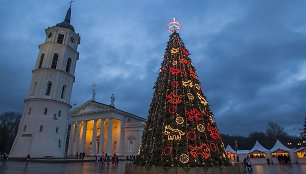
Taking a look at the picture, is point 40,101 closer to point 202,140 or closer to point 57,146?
point 57,146

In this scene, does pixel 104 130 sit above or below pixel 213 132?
above

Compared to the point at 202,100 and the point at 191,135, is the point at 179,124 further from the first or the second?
the point at 202,100

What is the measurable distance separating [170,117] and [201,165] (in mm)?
3162

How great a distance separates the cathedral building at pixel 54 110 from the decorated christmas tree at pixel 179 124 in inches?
1095

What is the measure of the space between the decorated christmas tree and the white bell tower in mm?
27675

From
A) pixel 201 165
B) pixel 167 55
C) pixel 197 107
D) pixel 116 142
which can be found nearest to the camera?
pixel 201 165

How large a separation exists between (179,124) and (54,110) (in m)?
31.3

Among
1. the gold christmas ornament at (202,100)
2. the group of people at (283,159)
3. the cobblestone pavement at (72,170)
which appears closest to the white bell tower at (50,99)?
the cobblestone pavement at (72,170)

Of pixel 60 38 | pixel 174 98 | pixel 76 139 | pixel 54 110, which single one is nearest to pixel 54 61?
pixel 60 38

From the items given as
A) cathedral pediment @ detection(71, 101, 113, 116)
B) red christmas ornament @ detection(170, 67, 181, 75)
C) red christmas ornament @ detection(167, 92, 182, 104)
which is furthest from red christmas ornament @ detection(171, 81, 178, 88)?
cathedral pediment @ detection(71, 101, 113, 116)

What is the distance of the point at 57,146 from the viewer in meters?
37.4

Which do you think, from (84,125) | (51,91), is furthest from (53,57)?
(84,125)

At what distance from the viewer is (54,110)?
126 ft

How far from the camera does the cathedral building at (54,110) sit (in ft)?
117
